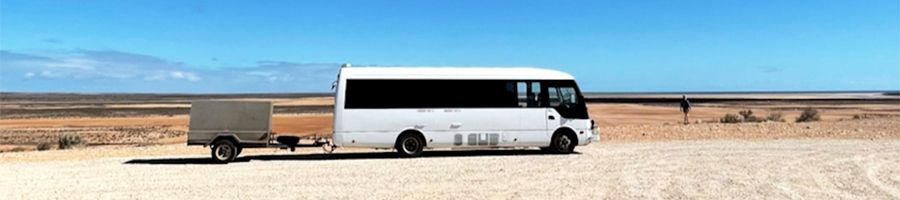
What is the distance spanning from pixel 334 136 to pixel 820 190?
9.97 metres

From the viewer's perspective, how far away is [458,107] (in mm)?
17391

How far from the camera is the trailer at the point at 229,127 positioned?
16.3 m

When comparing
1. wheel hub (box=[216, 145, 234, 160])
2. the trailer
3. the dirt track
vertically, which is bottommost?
the dirt track

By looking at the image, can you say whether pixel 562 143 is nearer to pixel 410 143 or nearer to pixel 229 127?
pixel 410 143

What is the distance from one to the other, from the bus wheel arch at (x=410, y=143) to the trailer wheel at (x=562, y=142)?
3.09 m

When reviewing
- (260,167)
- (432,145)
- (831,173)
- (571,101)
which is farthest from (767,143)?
(260,167)

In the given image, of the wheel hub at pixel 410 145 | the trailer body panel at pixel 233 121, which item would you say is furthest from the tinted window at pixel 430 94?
the trailer body panel at pixel 233 121

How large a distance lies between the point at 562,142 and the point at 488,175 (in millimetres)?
5072

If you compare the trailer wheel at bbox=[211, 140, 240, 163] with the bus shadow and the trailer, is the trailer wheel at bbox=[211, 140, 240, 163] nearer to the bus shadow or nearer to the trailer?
the trailer

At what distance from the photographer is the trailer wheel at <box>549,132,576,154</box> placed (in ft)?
58.4

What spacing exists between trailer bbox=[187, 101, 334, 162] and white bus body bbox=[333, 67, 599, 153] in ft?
5.27

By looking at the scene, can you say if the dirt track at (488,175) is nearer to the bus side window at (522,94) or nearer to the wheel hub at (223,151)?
the wheel hub at (223,151)

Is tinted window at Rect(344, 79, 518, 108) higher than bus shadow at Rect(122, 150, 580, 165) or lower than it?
higher

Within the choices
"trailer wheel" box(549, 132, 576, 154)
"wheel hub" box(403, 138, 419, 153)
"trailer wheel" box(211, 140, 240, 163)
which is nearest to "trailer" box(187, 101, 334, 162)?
"trailer wheel" box(211, 140, 240, 163)
